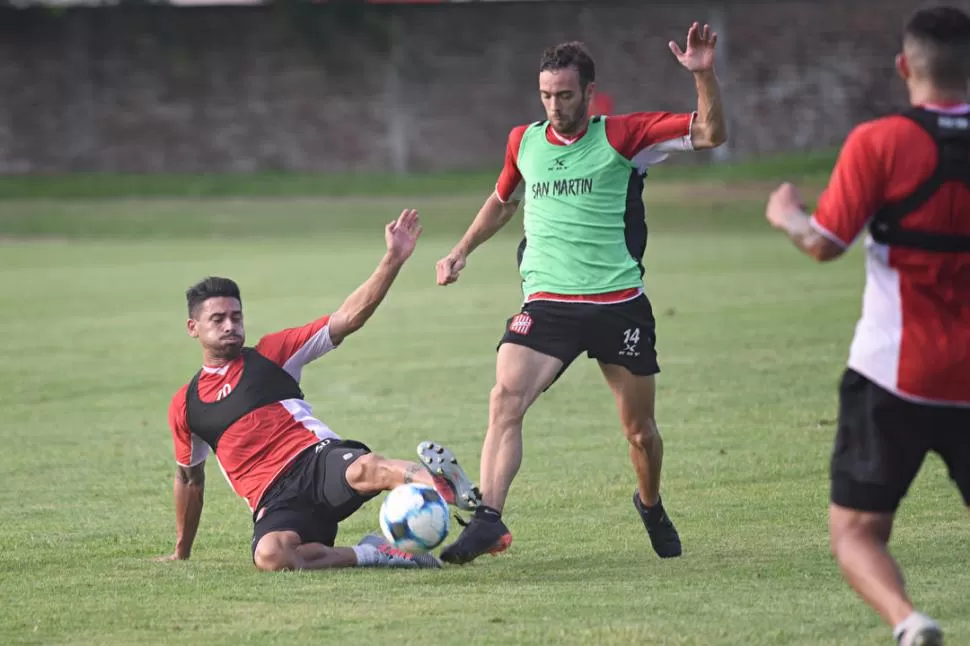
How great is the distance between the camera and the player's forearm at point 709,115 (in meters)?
7.15

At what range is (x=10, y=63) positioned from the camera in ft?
162

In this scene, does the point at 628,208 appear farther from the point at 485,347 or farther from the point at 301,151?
the point at 301,151

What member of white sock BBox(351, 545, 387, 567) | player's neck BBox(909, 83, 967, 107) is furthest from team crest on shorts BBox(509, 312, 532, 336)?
player's neck BBox(909, 83, 967, 107)

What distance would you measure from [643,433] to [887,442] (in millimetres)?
2720

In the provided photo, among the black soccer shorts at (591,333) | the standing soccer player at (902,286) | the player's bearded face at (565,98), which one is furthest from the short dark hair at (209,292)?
the standing soccer player at (902,286)

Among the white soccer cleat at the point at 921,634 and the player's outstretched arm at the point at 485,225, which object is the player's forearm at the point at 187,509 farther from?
the white soccer cleat at the point at 921,634

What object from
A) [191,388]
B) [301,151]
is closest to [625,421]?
[191,388]

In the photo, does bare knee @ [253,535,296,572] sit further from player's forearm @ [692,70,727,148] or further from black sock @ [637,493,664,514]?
player's forearm @ [692,70,727,148]

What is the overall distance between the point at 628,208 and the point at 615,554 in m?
1.67

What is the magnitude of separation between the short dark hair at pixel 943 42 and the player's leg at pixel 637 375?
275 centimetres

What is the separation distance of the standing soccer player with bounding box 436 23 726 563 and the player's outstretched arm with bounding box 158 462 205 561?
144cm

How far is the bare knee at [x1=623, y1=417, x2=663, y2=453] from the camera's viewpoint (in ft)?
25.3

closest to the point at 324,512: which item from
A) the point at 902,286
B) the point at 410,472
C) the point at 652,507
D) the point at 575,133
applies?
the point at 410,472

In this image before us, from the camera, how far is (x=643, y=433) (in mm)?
7727
